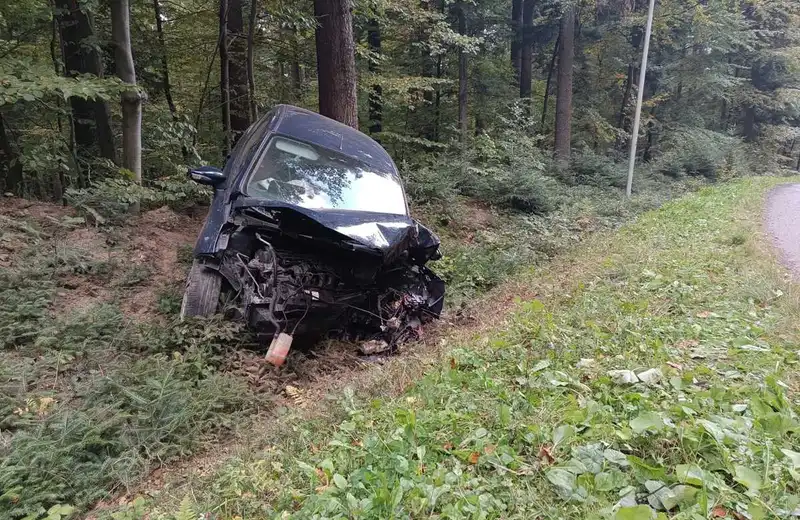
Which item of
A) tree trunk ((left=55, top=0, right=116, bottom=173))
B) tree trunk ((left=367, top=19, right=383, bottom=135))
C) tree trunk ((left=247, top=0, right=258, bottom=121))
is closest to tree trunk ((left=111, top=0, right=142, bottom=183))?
tree trunk ((left=55, top=0, right=116, bottom=173))

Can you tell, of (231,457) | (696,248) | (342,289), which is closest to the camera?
(231,457)

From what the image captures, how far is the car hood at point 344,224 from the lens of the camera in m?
3.81

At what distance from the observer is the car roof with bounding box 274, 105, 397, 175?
538 cm

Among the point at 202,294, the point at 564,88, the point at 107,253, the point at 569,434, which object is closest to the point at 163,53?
the point at 107,253

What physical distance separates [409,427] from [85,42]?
770cm

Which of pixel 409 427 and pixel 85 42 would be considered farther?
pixel 85 42

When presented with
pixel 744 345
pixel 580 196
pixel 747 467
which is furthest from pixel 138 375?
pixel 580 196

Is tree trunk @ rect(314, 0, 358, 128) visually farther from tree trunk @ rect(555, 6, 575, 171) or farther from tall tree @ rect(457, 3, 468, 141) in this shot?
tree trunk @ rect(555, 6, 575, 171)

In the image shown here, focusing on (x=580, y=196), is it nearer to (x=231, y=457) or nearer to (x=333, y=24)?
A: (x=333, y=24)

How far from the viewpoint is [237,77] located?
9.87 m

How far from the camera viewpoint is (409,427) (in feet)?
7.27

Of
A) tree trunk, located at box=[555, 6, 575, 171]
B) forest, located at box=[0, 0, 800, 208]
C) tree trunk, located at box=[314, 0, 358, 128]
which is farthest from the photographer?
tree trunk, located at box=[555, 6, 575, 171]

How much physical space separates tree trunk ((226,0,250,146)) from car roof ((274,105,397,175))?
4.08 m

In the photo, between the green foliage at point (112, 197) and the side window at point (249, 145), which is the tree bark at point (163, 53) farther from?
the side window at point (249, 145)
